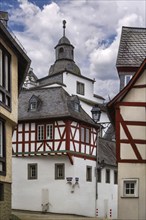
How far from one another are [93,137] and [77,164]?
4.24 metres

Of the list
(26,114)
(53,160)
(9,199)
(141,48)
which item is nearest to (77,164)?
(53,160)

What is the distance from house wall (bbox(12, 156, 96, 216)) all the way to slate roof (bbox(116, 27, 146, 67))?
46.7 feet

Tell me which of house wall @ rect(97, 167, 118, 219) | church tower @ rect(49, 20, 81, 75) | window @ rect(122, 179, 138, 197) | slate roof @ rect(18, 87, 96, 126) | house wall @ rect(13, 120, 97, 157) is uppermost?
church tower @ rect(49, 20, 81, 75)

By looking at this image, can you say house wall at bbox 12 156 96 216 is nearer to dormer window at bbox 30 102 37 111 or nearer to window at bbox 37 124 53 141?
window at bbox 37 124 53 141

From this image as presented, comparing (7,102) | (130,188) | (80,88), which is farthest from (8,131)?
(80,88)

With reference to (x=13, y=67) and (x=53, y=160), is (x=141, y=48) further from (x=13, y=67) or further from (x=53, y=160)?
(x=53, y=160)

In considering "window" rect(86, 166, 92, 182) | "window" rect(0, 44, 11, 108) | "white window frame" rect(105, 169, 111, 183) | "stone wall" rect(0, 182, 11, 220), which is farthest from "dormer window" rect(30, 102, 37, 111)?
"stone wall" rect(0, 182, 11, 220)

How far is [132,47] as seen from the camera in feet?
98.1

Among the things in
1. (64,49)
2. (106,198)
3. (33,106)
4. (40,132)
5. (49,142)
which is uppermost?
(64,49)

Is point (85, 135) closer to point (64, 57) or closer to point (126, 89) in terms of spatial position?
point (126, 89)

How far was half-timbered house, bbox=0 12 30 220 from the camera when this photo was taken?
72.0ft

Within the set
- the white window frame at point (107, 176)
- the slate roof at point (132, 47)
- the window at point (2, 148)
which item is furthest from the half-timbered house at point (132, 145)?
the white window frame at point (107, 176)

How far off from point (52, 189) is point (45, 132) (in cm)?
466

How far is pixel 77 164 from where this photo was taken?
4231cm
